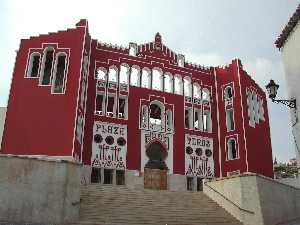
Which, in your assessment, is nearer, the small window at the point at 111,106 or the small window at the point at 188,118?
the small window at the point at 111,106

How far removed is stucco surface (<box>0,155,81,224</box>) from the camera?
620 inches

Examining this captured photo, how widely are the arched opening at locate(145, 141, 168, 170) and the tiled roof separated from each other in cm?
1537

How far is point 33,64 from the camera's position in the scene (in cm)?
2964

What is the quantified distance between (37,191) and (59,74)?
564 inches

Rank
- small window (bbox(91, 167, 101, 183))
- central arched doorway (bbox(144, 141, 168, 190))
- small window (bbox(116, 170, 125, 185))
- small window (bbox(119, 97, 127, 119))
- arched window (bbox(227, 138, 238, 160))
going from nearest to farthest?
small window (bbox(91, 167, 101, 183)) < small window (bbox(116, 170, 125, 185)) < central arched doorway (bbox(144, 141, 168, 190)) < small window (bbox(119, 97, 127, 119)) < arched window (bbox(227, 138, 238, 160))

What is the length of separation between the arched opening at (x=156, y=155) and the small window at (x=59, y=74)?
8.74m

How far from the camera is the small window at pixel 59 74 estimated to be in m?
28.2

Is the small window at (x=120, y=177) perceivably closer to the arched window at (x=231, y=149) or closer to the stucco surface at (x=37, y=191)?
the arched window at (x=231, y=149)

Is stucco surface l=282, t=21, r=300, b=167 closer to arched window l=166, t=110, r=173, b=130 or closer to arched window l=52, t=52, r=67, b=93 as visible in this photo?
arched window l=166, t=110, r=173, b=130

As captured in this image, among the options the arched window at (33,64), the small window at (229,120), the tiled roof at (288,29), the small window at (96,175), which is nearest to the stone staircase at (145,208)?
the small window at (96,175)

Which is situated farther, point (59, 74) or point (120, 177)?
point (120, 177)

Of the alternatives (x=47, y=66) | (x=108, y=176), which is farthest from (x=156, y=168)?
(x=47, y=66)

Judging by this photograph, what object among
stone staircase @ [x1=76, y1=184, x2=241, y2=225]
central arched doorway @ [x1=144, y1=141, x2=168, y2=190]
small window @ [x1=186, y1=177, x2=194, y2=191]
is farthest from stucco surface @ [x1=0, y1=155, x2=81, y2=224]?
small window @ [x1=186, y1=177, x2=194, y2=191]

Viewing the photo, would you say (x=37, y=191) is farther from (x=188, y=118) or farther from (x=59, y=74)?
(x=188, y=118)
